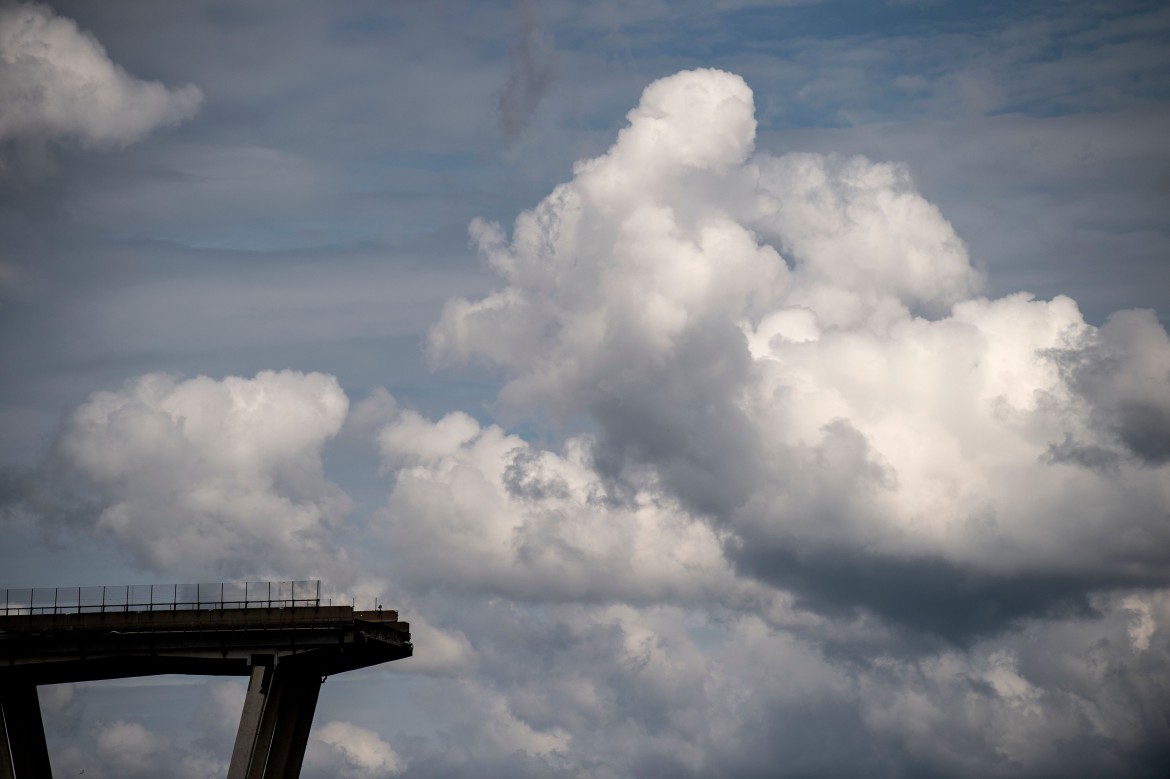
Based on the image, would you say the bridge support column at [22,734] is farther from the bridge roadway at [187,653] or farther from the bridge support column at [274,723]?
the bridge support column at [274,723]

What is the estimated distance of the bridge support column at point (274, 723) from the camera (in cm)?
11331

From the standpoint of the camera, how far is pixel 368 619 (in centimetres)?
11962

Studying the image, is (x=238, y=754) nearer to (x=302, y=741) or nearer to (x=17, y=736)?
(x=302, y=741)

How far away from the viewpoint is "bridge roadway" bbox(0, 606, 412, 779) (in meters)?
113

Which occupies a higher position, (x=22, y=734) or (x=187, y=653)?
(x=187, y=653)

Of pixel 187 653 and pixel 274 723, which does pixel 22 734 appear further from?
pixel 274 723

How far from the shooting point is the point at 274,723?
115562 millimetres

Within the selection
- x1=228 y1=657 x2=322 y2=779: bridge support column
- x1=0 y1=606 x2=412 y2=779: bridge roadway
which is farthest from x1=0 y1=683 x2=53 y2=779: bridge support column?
x1=228 y1=657 x2=322 y2=779: bridge support column

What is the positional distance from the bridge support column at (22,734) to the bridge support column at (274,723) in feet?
46.5

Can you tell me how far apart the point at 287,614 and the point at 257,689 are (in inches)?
216

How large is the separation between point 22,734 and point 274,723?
17.5m

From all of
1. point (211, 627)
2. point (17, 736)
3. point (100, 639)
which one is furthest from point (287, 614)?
point (17, 736)

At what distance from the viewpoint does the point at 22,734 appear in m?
116

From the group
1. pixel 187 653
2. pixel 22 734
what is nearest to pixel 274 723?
pixel 187 653
